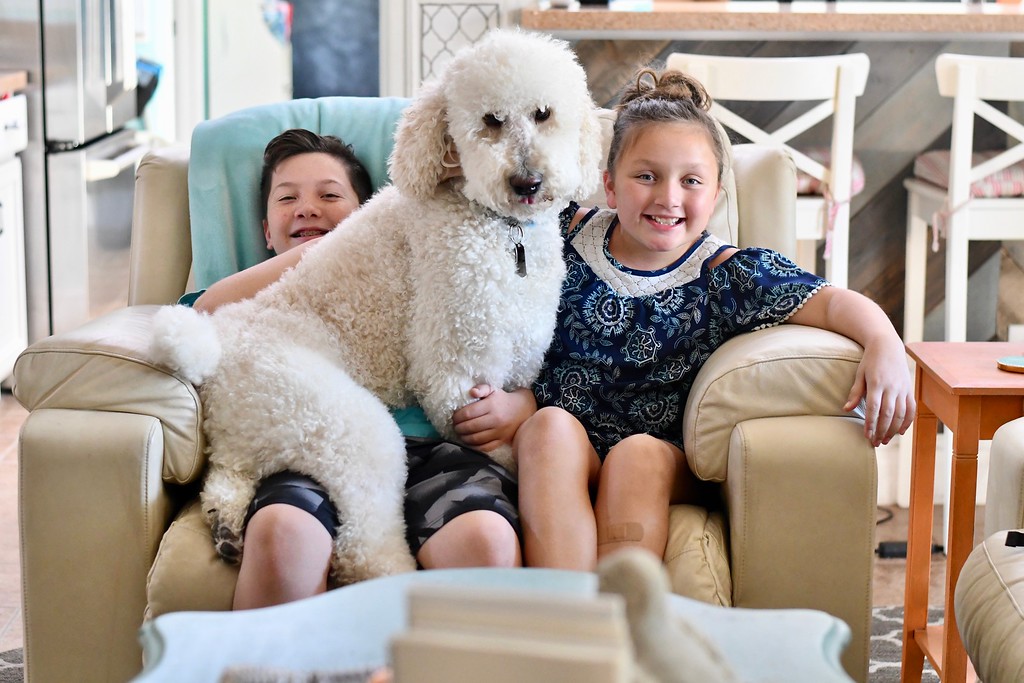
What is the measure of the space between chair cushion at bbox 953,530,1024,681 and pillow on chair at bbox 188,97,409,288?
114cm

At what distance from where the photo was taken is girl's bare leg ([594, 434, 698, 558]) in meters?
1.46

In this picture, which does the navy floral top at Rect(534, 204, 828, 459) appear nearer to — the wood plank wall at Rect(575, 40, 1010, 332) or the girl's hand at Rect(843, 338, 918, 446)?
the girl's hand at Rect(843, 338, 918, 446)

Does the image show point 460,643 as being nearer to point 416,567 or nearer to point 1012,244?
point 416,567

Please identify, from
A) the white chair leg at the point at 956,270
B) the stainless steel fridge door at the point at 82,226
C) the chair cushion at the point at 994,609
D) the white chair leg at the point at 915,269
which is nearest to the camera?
the chair cushion at the point at 994,609

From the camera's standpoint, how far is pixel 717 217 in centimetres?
191

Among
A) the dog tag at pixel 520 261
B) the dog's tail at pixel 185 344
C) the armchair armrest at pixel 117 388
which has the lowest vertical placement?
the armchair armrest at pixel 117 388

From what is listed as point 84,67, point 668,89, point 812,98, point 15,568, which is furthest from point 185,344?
point 84,67

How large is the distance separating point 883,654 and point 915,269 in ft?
5.30

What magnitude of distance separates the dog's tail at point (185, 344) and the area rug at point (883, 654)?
756mm

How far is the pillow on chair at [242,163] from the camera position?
1910mm

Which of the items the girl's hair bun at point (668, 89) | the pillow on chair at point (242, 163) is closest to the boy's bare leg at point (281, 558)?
the pillow on chair at point (242, 163)

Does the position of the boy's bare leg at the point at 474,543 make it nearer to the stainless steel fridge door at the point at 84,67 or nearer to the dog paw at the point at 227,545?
the dog paw at the point at 227,545

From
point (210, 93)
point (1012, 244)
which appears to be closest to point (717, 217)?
point (1012, 244)

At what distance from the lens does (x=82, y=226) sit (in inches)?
145
